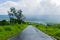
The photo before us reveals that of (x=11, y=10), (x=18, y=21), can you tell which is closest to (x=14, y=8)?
(x=11, y=10)

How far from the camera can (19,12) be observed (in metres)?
90.2

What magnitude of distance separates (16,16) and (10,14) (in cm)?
343

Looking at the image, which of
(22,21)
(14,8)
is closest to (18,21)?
(22,21)

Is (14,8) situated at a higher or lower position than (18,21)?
higher

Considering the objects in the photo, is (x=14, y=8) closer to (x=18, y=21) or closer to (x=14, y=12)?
(x=14, y=12)

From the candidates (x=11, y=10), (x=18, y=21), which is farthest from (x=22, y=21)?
(x=11, y=10)

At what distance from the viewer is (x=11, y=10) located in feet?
290

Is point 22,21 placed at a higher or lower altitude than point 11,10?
lower

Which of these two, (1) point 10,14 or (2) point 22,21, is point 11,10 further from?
(2) point 22,21

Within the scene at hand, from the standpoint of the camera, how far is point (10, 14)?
8781 centimetres

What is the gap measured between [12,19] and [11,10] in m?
5.62

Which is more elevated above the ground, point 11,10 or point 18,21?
point 11,10

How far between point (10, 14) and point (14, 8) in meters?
3.89

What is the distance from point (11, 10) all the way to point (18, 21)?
746 cm
